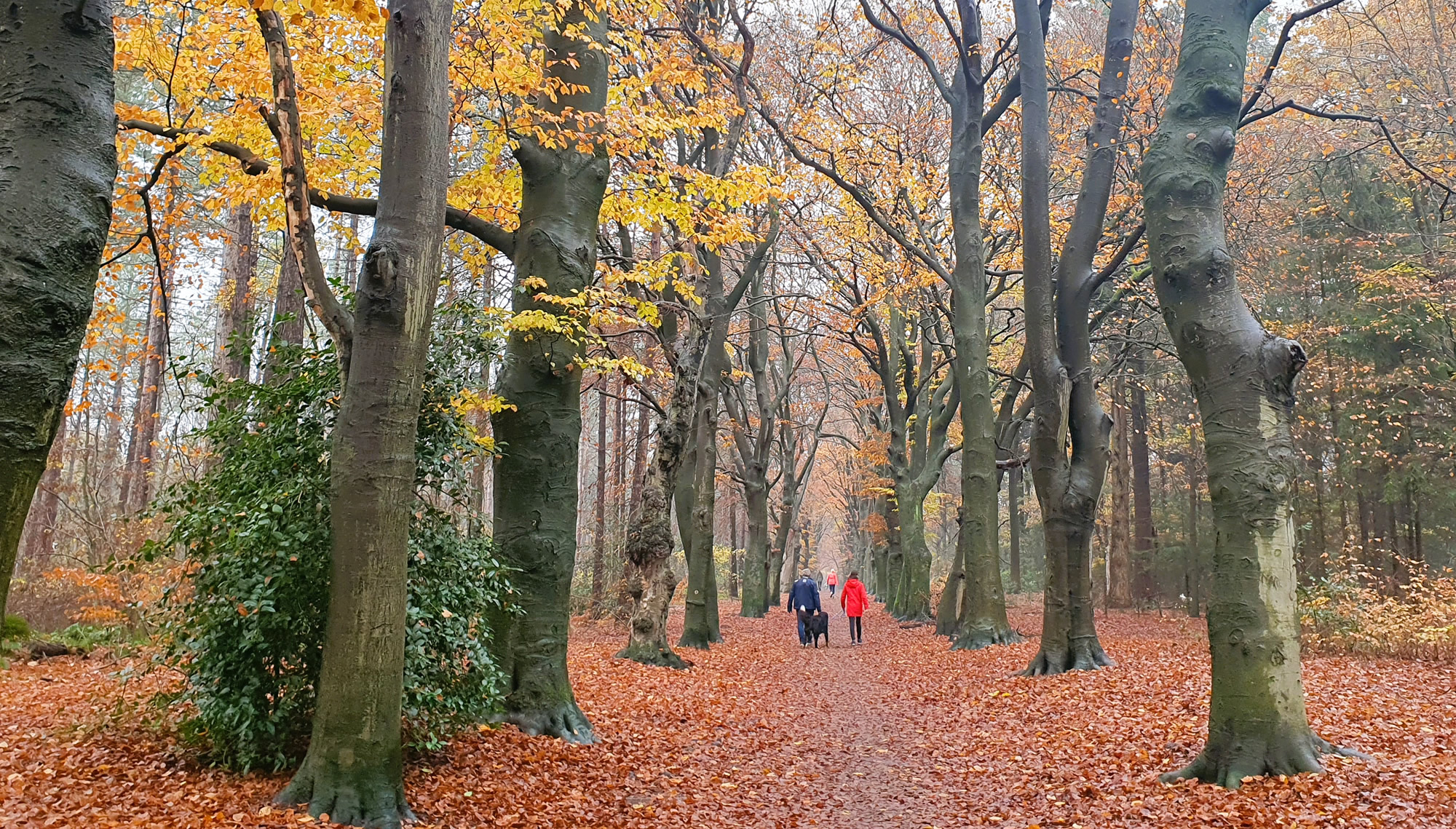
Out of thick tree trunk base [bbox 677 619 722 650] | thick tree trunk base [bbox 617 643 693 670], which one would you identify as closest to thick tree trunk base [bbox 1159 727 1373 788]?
thick tree trunk base [bbox 617 643 693 670]

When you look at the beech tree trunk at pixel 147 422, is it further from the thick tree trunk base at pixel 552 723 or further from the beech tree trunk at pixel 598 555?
the thick tree trunk base at pixel 552 723

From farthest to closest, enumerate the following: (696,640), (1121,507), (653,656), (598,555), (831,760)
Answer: (1121,507) → (598,555) → (696,640) → (653,656) → (831,760)

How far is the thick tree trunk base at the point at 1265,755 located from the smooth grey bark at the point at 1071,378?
511 centimetres

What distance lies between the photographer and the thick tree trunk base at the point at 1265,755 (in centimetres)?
520

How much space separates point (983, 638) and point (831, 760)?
7439 millimetres

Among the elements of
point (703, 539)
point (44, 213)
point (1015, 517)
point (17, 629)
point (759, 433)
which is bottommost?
point (17, 629)

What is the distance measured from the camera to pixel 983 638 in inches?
554

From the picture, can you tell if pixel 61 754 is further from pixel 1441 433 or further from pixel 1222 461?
pixel 1441 433

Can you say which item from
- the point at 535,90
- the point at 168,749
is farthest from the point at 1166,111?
the point at 168,749

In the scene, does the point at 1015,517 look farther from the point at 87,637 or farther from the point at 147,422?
the point at 87,637

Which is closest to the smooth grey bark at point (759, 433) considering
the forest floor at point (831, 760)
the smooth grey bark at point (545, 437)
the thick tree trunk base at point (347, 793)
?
the forest floor at point (831, 760)

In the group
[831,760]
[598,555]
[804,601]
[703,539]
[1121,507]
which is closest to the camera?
[831,760]

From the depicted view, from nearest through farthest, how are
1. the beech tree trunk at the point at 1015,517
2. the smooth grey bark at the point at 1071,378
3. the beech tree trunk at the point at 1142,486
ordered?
the smooth grey bark at the point at 1071,378
the beech tree trunk at the point at 1142,486
the beech tree trunk at the point at 1015,517

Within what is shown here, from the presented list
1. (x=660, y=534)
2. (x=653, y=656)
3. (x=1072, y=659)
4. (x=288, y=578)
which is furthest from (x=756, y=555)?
(x=288, y=578)
